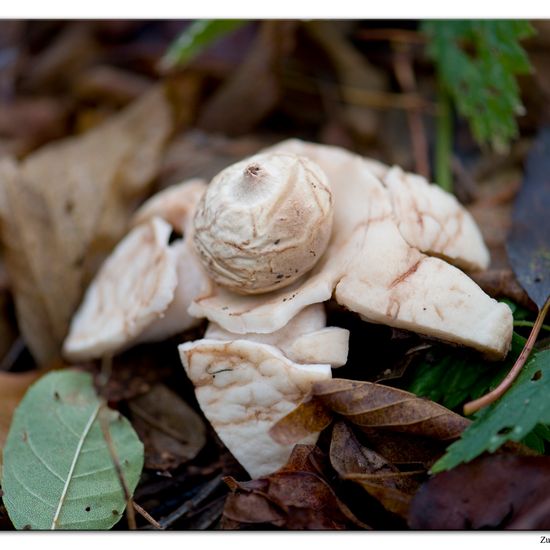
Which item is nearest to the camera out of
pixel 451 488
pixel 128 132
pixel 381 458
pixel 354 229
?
pixel 451 488

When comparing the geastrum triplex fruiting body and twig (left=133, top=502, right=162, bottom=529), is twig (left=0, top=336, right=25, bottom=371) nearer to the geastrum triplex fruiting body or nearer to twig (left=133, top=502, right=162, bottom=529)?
the geastrum triplex fruiting body

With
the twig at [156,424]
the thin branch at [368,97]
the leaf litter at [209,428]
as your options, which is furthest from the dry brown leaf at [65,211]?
the thin branch at [368,97]

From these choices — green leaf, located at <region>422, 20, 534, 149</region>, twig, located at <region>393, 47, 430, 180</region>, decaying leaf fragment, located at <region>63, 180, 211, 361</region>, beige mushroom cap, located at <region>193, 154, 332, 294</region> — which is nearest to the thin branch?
twig, located at <region>393, 47, 430, 180</region>

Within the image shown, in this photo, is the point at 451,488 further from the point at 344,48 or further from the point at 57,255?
the point at 344,48

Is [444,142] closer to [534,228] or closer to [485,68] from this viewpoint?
[485,68]

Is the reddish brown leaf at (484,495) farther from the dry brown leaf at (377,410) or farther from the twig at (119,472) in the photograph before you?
the twig at (119,472)

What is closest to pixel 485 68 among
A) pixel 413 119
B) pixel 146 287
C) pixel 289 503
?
pixel 413 119

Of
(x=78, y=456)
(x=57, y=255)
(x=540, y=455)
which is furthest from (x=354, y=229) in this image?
(x=57, y=255)
